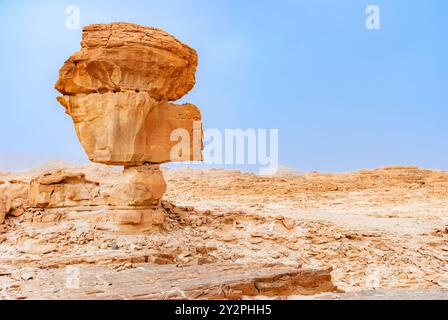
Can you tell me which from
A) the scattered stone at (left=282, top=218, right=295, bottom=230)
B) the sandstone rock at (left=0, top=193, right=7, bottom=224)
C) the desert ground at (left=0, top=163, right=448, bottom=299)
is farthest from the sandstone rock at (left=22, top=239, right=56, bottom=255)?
the scattered stone at (left=282, top=218, right=295, bottom=230)

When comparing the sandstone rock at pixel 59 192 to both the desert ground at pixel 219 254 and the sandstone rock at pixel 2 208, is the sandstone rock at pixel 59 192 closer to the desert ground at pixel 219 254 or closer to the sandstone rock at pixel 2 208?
the desert ground at pixel 219 254

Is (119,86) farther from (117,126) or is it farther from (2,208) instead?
(2,208)

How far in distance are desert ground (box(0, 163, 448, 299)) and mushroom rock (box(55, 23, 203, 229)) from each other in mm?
1019

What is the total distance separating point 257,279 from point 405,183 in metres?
20.4

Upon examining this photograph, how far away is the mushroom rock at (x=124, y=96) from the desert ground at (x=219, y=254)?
1019mm

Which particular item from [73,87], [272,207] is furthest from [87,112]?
[272,207]

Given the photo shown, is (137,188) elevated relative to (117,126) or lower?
lower

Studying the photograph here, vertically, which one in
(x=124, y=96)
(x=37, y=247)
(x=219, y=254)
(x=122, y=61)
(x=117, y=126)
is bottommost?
(x=219, y=254)

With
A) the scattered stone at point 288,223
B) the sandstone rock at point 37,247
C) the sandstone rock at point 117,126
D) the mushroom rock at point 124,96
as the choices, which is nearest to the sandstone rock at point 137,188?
the mushroom rock at point 124,96

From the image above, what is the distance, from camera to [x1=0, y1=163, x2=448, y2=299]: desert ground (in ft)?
22.3

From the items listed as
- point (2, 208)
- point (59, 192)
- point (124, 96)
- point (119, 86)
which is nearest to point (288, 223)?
point (124, 96)

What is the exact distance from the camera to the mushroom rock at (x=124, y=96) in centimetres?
975

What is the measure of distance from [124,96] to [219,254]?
177 inches

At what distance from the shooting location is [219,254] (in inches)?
419
